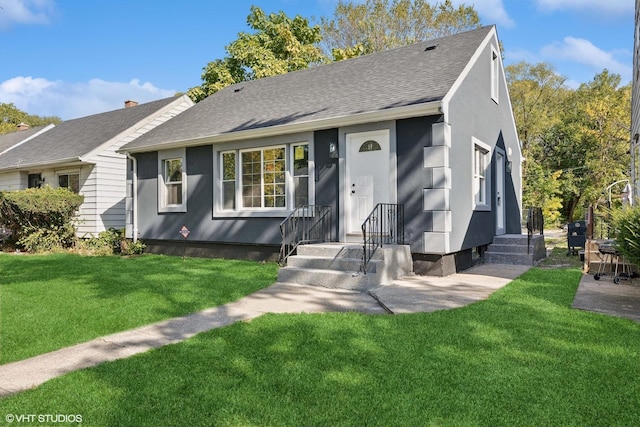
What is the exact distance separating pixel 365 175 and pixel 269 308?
3947 mm

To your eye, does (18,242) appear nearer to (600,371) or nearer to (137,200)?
(137,200)

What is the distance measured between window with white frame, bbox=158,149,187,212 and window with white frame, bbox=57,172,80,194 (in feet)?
15.7

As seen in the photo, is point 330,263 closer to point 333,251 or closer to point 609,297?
point 333,251

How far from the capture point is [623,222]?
5.29 metres

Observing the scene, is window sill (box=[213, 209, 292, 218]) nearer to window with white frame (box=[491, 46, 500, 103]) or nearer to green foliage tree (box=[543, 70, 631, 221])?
window with white frame (box=[491, 46, 500, 103])

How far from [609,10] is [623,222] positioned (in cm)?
3157

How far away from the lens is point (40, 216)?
43.5ft

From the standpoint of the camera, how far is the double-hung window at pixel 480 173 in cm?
938

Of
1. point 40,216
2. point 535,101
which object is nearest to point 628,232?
point 40,216

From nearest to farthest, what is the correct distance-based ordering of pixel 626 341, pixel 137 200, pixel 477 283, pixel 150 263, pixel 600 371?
pixel 600 371 → pixel 626 341 → pixel 477 283 → pixel 150 263 → pixel 137 200

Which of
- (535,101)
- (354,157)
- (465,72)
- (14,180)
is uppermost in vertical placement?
(535,101)

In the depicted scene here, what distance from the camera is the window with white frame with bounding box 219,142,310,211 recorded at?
30.5 feet

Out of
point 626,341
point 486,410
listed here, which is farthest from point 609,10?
point 486,410

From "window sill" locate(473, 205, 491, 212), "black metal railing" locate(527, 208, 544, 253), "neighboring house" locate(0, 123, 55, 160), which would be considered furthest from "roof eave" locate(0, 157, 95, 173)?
"black metal railing" locate(527, 208, 544, 253)
